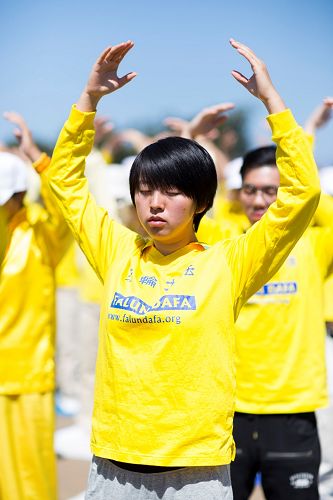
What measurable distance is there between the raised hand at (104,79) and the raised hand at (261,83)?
0.40m

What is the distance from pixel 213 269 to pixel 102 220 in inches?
18.4

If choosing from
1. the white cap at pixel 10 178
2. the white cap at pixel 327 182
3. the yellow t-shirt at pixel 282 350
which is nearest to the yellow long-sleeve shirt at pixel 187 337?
the yellow t-shirt at pixel 282 350

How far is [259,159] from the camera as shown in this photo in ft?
12.7

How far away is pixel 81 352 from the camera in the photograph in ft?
23.6

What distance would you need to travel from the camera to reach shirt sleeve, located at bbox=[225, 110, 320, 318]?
2367 mm

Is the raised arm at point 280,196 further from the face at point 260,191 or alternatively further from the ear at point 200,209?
the face at point 260,191

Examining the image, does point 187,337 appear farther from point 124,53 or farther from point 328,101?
point 328,101

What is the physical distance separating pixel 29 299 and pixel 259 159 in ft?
4.35

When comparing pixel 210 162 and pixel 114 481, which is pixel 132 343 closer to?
pixel 114 481

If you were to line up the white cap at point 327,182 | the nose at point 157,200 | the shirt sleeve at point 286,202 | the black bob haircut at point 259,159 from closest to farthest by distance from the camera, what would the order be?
the shirt sleeve at point 286,202 → the nose at point 157,200 → the black bob haircut at point 259,159 → the white cap at point 327,182

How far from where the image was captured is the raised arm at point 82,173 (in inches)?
106

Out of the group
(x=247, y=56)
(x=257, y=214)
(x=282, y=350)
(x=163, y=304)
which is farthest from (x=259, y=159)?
(x=163, y=304)

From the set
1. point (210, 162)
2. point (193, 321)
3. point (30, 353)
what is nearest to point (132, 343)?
point (193, 321)

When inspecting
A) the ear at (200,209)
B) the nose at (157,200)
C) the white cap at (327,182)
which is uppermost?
the white cap at (327,182)
